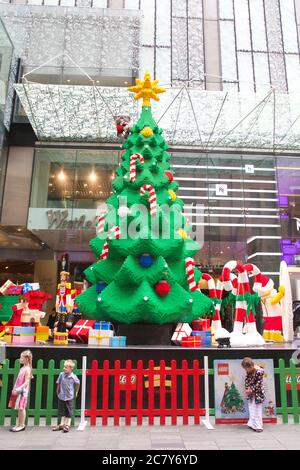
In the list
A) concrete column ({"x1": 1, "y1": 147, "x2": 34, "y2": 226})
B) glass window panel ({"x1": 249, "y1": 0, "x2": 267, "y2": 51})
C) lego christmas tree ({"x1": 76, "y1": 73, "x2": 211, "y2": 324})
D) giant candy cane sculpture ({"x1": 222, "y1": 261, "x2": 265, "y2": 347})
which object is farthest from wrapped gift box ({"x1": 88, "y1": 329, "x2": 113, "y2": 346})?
glass window panel ({"x1": 249, "y1": 0, "x2": 267, "y2": 51})

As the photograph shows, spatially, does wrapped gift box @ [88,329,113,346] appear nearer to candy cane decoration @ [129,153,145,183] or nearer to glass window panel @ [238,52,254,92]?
candy cane decoration @ [129,153,145,183]

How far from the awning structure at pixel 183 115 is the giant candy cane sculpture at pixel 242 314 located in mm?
11304

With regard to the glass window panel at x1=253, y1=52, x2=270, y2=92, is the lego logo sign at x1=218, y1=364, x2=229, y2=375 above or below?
below

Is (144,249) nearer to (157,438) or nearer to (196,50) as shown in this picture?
(157,438)

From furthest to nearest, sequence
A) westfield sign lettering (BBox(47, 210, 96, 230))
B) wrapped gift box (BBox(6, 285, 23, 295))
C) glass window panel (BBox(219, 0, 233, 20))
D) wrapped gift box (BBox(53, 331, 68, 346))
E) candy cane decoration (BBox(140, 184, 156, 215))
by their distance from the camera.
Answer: glass window panel (BBox(219, 0, 233, 20)) → westfield sign lettering (BBox(47, 210, 96, 230)) → wrapped gift box (BBox(6, 285, 23, 295)) → candy cane decoration (BBox(140, 184, 156, 215)) → wrapped gift box (BBox(53, 331, 68, 346))

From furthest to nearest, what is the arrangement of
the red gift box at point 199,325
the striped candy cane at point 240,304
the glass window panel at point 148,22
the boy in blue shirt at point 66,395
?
the glass window panel at point 148,22 < the red gift box at point 199,325 < the striped candy cane at point 240,304 < the boy in blue shirt at point 66,395

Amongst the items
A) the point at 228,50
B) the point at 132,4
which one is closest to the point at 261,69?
the point at 228,50

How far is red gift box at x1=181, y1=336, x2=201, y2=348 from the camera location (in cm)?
815

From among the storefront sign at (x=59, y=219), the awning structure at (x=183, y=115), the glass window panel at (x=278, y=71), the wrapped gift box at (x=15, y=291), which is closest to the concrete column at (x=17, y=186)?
the storefront sign at (x=59, y=219)

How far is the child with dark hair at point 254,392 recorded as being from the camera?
574 cm

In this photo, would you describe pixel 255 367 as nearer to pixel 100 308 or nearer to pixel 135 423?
pixel 135 423

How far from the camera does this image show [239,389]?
6.09 metres

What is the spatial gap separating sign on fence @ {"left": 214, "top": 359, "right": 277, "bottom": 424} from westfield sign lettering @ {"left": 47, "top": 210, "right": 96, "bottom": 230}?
13.4 m

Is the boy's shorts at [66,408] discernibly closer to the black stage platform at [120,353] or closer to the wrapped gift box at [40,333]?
the black stage platform at [120,353]
